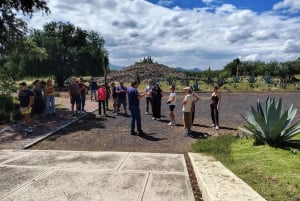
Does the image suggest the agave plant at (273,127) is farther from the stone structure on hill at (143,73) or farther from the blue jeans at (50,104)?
the stone structure on hill at (143,73)

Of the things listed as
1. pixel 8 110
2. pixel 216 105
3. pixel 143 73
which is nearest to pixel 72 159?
pixel 216 105

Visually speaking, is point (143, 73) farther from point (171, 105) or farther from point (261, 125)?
point (261, 125)

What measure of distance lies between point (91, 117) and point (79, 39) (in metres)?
24.8

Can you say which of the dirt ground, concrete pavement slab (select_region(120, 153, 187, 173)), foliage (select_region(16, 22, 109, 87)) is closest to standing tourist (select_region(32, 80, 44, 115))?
the dirt ground

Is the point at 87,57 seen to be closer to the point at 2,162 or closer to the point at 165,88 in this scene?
the point at 165,88

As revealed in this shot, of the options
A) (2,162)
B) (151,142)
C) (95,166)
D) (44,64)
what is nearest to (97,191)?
(95,166)

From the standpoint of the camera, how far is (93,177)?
22.0ft

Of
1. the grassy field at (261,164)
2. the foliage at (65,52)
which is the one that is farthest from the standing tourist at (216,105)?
the foliage at (65,52)

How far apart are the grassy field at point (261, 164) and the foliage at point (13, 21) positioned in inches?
528

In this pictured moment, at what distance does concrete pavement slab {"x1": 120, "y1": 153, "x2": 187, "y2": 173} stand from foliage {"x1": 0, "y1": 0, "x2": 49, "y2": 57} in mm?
13524

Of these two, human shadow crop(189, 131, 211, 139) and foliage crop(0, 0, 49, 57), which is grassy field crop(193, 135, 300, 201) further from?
foliage crop(0, 0, 49, 57)

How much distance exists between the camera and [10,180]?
6.69 m

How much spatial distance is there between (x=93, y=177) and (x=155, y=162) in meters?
Result: 1.68

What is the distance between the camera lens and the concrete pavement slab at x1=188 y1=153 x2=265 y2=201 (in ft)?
16.4
